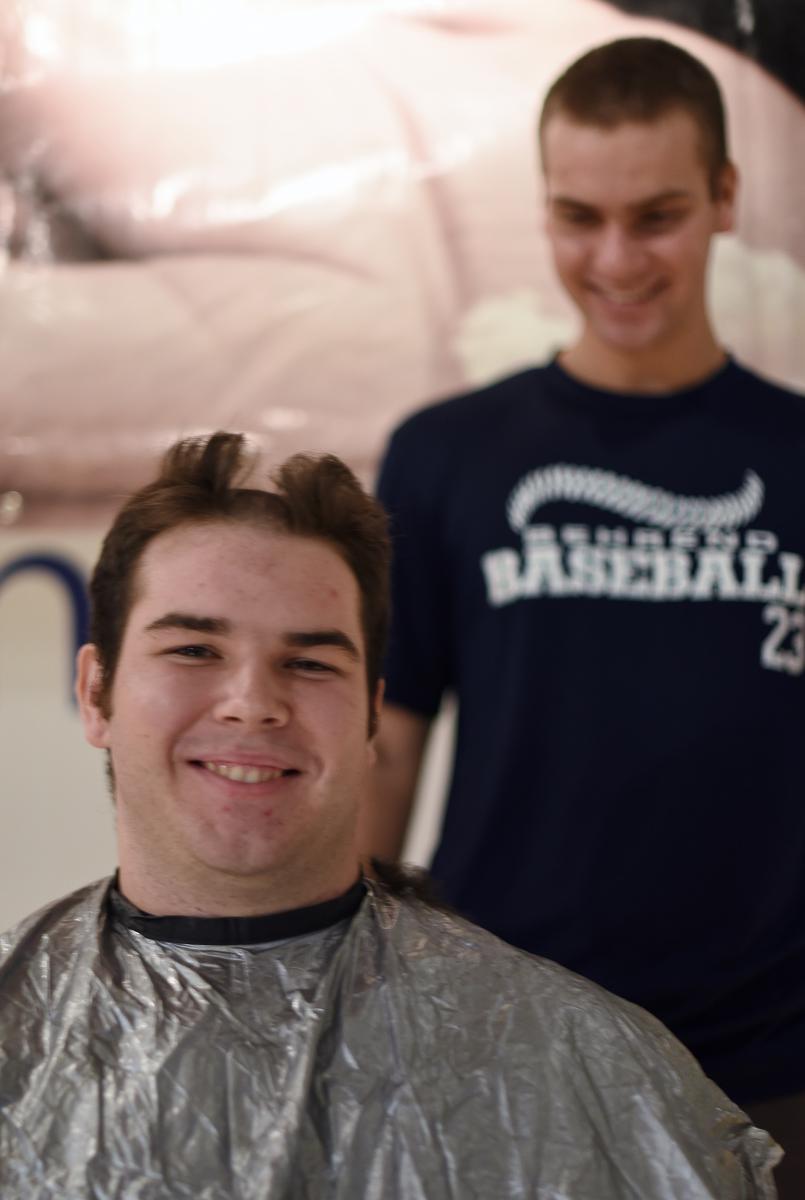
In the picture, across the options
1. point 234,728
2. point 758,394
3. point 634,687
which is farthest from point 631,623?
point 234,728

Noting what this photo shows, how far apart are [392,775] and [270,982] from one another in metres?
0.67

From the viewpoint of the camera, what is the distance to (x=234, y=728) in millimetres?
1494

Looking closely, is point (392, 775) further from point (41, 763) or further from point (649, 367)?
point (41, 763)

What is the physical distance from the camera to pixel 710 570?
202 cm

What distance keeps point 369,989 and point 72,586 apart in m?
1.46

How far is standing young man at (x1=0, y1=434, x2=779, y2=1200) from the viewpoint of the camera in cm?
139

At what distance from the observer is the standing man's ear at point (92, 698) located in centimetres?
161

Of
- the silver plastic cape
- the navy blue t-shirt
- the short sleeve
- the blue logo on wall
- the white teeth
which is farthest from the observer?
the blue logo on wall

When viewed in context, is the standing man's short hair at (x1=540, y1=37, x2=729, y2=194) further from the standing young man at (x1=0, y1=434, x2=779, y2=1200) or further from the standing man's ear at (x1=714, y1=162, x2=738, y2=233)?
the standing young man at (x1=0, y1=434, x2=779, y2=1200)

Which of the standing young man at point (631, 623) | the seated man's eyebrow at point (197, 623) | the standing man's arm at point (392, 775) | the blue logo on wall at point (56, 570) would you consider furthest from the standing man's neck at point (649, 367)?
the blue logo on wall at point (56, 570)

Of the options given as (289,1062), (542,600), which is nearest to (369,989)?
(289,1062)

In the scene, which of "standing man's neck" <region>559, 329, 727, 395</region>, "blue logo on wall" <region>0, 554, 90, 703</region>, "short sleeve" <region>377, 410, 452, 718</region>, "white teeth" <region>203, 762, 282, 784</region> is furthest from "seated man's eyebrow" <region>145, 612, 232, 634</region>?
"blue logo on wall" <region>0, 554, 90, 703</region>

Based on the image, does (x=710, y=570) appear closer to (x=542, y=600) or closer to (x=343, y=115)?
(x=542, y=600)

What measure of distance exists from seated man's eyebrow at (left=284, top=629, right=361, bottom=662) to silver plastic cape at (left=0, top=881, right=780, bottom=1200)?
311 millimetres
